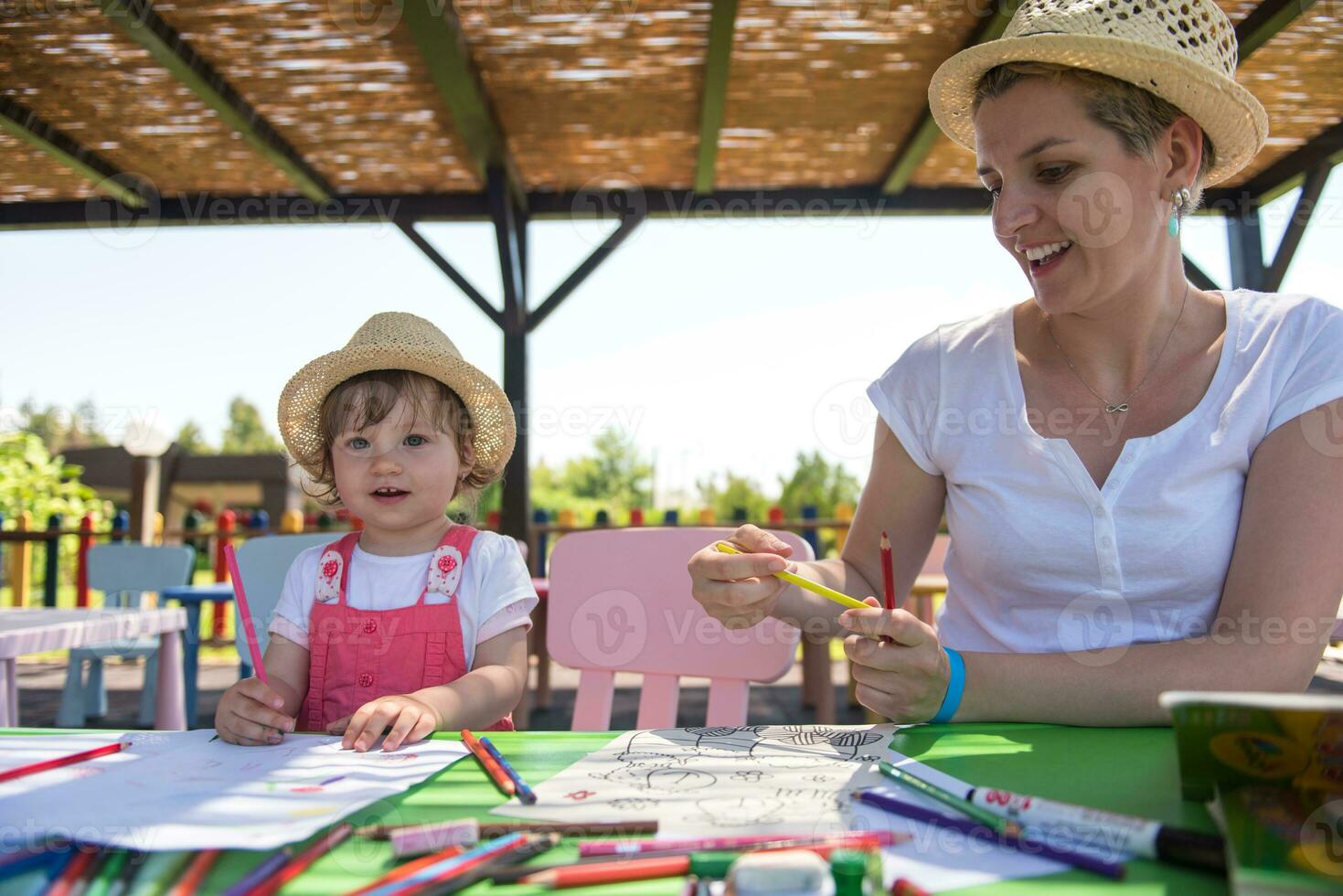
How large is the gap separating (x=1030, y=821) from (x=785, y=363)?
8.49 m

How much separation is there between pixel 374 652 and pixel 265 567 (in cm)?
88

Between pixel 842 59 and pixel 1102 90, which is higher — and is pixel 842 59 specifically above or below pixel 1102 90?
above

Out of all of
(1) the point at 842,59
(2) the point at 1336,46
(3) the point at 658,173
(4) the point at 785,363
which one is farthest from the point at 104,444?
(2) the point at 1336,46

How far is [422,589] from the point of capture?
1.62m

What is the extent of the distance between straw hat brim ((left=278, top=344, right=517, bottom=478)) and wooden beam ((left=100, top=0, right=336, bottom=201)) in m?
3.14

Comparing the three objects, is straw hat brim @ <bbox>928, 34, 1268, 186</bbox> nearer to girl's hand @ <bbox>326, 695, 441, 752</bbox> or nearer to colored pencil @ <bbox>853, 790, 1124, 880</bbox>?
colored pencil @ <bbox>853, 790, 1124, 880</bbox>

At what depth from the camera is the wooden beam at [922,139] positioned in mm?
4090

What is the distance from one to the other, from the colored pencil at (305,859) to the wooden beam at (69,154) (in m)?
5.57

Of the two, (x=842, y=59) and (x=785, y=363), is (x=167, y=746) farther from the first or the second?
(x=785, y=363)

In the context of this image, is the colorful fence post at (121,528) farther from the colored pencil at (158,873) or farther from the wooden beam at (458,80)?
the colored pencil at (158,873)

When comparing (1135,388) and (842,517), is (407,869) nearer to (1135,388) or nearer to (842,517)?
(1135,388)

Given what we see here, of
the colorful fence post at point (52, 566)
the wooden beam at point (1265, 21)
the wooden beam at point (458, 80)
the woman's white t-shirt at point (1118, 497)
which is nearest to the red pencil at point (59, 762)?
the woman's white t-shirt at point (1118, 497)

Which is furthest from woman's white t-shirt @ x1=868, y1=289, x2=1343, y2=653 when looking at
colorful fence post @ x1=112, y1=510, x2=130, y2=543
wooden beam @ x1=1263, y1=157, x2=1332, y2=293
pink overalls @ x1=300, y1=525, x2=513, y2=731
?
colorful fence post @ x1=112, y1=510, x2=130, y2=543

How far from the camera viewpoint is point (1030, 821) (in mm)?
647
